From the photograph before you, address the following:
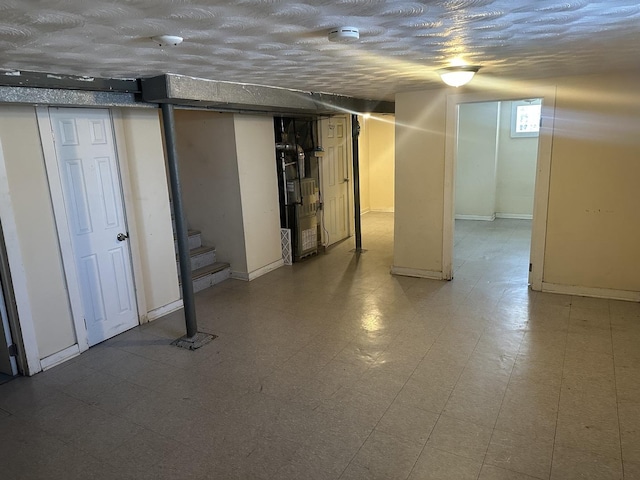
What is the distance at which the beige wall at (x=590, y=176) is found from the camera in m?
4.00

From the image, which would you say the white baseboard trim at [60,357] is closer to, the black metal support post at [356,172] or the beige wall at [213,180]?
the beige wall at [213,180]

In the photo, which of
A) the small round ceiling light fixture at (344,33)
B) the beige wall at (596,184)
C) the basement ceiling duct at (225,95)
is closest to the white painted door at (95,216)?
the basement ceiling duct at (225,95)

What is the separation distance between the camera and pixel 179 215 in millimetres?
3588

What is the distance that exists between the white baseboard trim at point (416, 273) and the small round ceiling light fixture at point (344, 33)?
3521 mm

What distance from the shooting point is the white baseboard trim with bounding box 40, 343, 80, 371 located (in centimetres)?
336

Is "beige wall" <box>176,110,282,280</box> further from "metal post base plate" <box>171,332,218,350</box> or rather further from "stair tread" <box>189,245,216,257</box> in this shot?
"metal post base plate" <box>171,332,218,350</box>

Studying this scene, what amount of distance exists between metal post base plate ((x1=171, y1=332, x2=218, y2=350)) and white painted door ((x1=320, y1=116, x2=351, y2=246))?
3.16m

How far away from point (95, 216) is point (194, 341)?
1341 millimetres

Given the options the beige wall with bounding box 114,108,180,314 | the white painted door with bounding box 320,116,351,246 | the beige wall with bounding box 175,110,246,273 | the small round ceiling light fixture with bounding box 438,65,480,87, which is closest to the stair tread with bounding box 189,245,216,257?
the beige wall with bounding box 175,110,246,273

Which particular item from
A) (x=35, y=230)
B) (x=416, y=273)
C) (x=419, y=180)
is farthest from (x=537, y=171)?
(x=35, y=230)

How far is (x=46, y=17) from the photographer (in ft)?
5.29

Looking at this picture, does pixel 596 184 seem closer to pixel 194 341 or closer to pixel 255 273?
pixel 255 273

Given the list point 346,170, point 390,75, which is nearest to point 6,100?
point 390,75

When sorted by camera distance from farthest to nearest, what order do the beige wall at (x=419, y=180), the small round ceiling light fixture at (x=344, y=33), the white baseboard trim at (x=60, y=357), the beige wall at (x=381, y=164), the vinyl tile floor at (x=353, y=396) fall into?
the beige wall at (x=381, y=164)
the beige wall at (x=419, y=180)
the white baseboard trim at (x=60, y=357)
the vinyl tile floor at (x=353, y=396)
the small round ceiling light fixture at (x=344, y=33)
